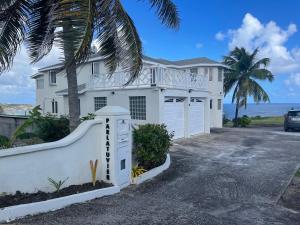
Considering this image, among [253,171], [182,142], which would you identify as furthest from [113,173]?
[182,142]

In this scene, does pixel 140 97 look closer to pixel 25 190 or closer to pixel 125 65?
pixel 125 65

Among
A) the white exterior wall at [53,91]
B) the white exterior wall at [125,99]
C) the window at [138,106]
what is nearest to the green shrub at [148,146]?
the white exterior wall at [125,99]

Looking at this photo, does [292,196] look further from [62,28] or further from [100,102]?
[100,102]

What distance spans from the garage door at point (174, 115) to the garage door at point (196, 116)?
1085 mm

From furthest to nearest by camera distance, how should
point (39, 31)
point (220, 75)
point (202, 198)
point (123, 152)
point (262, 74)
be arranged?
point (262, 74) < point (220, 75) < point (39, 31) < point (123, 152) < point (202, 198)

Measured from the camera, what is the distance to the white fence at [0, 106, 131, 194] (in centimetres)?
655

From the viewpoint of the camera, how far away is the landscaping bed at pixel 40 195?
6320 mm

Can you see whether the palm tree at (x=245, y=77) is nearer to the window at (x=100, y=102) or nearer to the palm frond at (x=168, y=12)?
the window at (x=100, y=102)

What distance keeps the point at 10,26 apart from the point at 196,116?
13944 millimetres

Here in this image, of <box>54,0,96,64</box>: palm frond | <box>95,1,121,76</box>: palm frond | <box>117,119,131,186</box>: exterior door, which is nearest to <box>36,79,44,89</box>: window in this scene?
<box>95,1,121,76</box>: palm frond

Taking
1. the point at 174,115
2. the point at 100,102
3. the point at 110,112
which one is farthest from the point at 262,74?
the point at 110,112

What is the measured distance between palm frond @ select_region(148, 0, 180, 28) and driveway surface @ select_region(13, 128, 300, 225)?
5403 millimetres

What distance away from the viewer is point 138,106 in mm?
18812

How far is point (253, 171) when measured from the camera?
11055 millimetres
